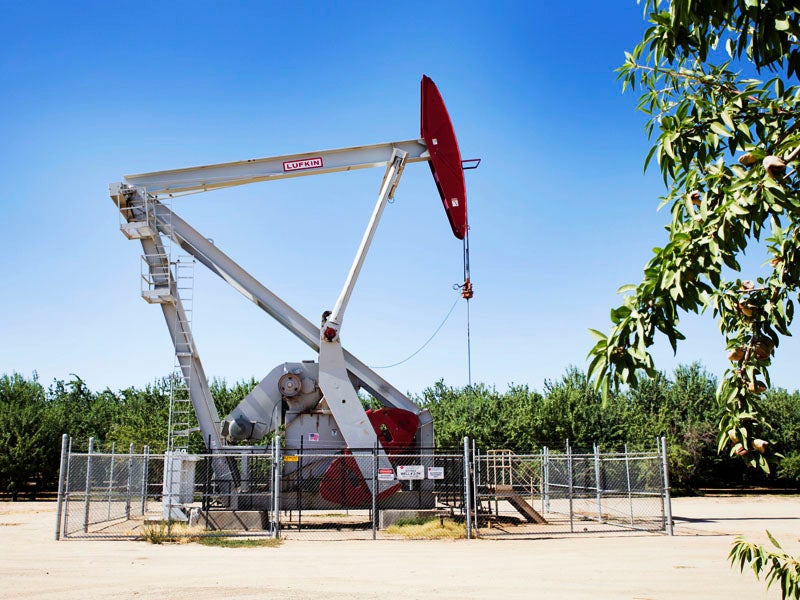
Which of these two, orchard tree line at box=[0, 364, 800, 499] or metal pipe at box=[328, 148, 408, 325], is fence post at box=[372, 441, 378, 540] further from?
orchard tree line at box=[0, 364, 800, 499]

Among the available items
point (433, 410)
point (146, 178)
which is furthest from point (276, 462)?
point (433, 410)

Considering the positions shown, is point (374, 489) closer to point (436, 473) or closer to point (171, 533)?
point (436, 473)

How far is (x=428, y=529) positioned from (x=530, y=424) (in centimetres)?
2143

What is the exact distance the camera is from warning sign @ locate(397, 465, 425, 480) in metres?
16.3

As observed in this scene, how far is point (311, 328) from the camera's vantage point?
18109mm

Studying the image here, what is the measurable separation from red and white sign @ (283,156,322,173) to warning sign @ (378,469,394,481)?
7.68 meters

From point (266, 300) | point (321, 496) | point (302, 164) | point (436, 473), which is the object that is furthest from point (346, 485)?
point (302, 164)

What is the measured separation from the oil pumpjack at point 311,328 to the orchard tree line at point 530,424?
12.1 meters

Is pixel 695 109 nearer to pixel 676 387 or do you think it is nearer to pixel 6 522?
pixel 6 522

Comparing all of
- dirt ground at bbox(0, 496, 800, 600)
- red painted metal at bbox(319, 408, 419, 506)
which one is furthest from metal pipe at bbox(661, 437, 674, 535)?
red painted metal at bbox(319, 408, 419, 506)

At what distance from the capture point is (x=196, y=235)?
18047 mm

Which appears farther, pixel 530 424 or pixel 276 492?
pixel 530 424

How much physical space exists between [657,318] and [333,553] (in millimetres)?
12255

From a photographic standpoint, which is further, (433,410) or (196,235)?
(433,410)
